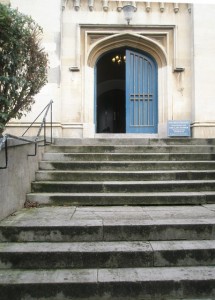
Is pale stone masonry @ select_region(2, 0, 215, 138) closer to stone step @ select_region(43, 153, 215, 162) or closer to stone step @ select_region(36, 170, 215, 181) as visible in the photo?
stone step @ select_region(43, 153, 215, 162)

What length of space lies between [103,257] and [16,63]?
270 cm

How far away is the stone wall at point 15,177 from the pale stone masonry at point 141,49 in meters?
3.53

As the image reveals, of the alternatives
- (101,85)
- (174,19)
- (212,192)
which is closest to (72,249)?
(212,192)

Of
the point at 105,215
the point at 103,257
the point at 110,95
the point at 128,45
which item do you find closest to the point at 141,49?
→ the point at 128,45

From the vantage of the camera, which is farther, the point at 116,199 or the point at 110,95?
the point at 110,95

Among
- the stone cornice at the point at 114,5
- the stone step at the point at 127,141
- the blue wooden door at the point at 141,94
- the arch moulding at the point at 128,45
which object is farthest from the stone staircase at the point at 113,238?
the stone cornice at the point at 114,5

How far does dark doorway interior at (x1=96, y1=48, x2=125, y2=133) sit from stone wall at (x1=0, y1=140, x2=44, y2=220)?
10.1 meters

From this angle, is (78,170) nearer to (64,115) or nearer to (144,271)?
(144,271)

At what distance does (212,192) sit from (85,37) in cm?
628

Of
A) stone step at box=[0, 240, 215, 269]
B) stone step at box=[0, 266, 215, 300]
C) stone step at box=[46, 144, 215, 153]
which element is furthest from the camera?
stone step at box=[46, 144, 215, 153]

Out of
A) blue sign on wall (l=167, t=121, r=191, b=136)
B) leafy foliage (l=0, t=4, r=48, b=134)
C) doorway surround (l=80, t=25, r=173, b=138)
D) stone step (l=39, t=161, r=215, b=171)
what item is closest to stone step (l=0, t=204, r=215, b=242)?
leafy foliage (l=0, t=4, r=48, b=134)

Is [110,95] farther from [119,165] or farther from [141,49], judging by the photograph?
[119,165]

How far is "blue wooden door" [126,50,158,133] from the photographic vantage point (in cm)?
924

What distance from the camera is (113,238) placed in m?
3.42
